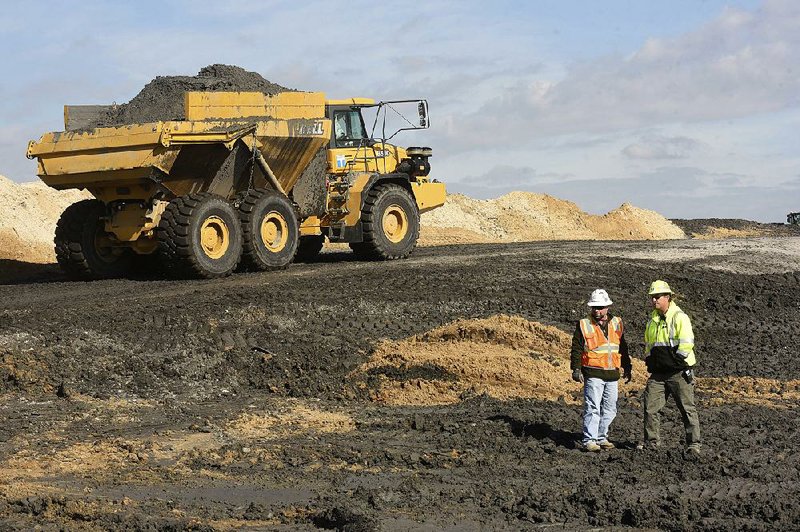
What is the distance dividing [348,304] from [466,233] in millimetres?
20532

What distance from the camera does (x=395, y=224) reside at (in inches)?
808

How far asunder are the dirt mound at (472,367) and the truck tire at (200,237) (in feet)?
15.8

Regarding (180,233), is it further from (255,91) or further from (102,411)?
(102,411)

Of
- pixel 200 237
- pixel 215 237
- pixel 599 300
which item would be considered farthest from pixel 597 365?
pixel 215 237

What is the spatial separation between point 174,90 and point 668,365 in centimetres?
1213

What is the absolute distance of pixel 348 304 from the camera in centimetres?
1479

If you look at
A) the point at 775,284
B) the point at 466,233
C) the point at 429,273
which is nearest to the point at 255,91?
the point at 429,273

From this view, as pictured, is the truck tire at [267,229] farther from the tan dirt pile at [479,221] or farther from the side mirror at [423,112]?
the tan dirt pile at [479,221]

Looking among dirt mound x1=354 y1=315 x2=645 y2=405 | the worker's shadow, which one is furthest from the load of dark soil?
the worker's shadow

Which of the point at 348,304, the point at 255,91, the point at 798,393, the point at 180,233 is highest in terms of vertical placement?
the point at 255,91

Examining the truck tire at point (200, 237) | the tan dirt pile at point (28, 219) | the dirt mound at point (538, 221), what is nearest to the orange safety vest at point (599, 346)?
the truck tire at point (200, 237)

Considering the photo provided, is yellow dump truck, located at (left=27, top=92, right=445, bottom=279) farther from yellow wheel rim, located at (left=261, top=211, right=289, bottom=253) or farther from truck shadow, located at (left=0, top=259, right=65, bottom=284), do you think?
truck shadow, located at (left=0, top=259, right=65, bottom=284)

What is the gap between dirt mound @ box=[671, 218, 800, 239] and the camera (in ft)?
133

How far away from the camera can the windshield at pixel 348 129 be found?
1962 centimetres
